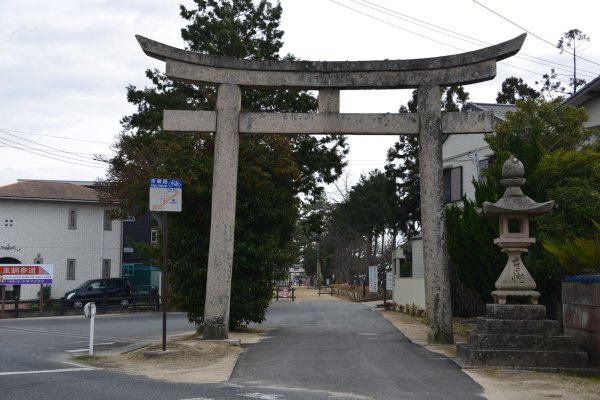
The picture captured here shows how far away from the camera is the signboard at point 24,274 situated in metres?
28.8

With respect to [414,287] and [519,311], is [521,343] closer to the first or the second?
[519,311]

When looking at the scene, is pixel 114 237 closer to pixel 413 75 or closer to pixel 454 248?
pixel 454 248

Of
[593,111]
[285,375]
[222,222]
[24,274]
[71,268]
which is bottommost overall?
[285,375]

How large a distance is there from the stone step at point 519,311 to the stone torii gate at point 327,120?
266 centimetres

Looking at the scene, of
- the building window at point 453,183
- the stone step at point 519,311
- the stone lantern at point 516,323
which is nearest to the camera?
the stone lantern at point 516,323

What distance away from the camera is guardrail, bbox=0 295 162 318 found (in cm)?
2953

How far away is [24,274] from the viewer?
1163 inches

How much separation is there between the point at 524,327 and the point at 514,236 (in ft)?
5.91

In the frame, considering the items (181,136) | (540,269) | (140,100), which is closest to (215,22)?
(140,100)

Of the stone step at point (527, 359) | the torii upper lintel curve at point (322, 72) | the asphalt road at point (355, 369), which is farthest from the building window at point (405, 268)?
the stone step at point (527, 359)

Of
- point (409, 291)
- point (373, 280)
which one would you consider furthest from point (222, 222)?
point (373, 280)

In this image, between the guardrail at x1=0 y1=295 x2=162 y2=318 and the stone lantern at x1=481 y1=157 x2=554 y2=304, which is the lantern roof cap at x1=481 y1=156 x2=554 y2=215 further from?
the guardrail at x1=0 y1=295 x2=162 y2=318

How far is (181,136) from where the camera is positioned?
21609mm

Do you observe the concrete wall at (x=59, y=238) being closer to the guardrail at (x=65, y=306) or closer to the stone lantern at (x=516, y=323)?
the guardrail at (x=65, y=306)
